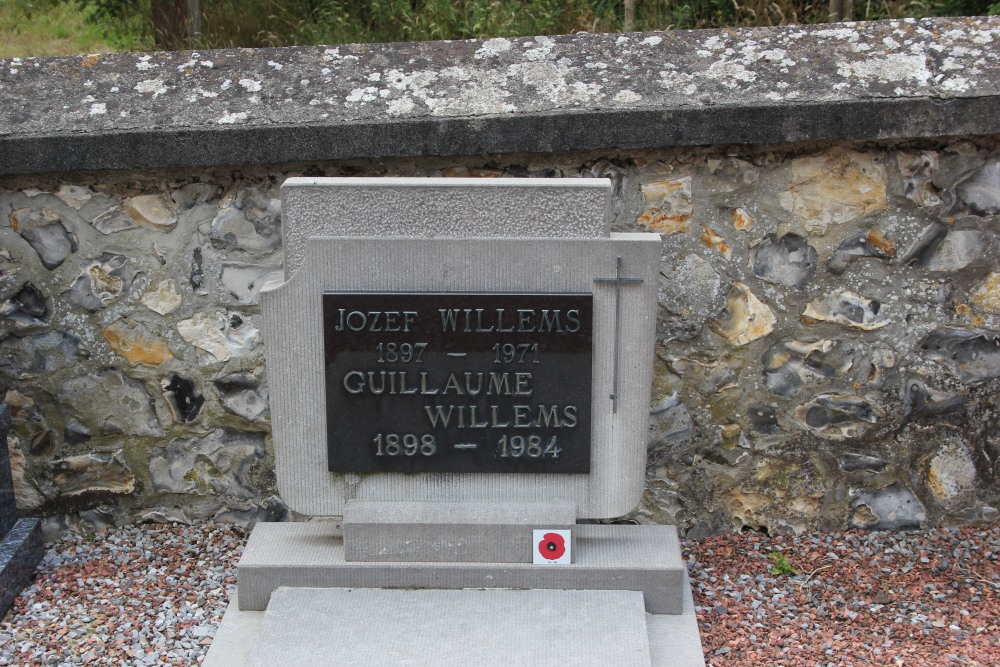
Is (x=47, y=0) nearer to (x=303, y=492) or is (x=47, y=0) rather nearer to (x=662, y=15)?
(x=662, y=15)

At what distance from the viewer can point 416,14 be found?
5512 mm

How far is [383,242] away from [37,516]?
1.81 m

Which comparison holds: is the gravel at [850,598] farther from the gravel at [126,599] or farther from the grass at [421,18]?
the grass at [421,18]

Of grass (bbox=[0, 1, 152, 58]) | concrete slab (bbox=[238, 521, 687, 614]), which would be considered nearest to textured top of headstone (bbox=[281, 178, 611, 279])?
concrete slab (bbox=[238, 521, 687, 614])

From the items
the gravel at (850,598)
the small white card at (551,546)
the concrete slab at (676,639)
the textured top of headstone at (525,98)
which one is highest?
the textured top of headstone at (525,98)

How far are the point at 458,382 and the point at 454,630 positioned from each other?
70 cm

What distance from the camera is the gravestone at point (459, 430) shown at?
2832 millimetres

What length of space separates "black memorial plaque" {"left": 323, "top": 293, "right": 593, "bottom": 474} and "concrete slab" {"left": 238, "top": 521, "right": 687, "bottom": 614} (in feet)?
0.93

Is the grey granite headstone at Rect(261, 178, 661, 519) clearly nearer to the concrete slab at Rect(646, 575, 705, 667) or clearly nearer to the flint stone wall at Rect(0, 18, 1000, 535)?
the flint stone wall at Rect(0, 18, 1000, 535)

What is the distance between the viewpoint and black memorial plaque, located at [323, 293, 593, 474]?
114 inches

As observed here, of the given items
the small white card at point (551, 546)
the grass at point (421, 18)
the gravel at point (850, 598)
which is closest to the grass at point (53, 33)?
the grass at point (421, 18)

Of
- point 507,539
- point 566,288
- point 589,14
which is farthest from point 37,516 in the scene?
point 589,14

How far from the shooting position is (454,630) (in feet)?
9.31

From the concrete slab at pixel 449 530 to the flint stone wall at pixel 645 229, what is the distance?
28.2 inches
